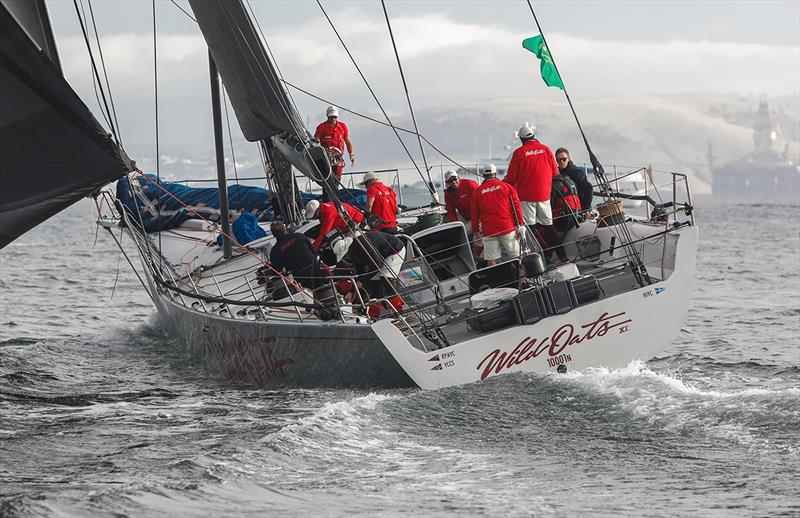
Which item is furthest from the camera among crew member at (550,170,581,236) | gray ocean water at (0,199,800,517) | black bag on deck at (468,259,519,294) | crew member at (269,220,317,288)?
crew member at (550,170,581,236)

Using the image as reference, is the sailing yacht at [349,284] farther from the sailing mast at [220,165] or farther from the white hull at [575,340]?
the sailing mast at [220,165]

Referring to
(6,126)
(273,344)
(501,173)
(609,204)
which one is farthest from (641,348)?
(501,173)

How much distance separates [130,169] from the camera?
951cm

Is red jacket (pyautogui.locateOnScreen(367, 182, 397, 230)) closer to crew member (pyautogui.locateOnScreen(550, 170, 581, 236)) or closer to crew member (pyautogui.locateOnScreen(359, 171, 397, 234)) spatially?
crew member (pyautogui.locateOnScreen(359, 171, 397, 234))

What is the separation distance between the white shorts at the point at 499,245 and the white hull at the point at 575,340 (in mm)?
1303

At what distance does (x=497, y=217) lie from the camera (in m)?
10.8

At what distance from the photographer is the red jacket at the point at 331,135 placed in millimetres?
14734

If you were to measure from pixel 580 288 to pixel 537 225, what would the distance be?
2.30m

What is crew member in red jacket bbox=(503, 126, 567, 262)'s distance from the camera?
11.5m

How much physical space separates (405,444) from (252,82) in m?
4.90

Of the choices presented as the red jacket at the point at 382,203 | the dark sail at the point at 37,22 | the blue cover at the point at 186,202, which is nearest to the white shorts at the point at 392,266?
the red jacket at the point at 382,203

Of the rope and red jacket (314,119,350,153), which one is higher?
red jacket (314,119,350,153)

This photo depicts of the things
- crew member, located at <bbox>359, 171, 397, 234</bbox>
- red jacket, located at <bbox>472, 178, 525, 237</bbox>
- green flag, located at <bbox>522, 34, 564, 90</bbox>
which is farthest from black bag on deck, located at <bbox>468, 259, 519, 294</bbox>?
green flag, located at <bbox>522, 34, 564, 90</bbox>

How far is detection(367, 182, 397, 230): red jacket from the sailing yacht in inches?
17.3
